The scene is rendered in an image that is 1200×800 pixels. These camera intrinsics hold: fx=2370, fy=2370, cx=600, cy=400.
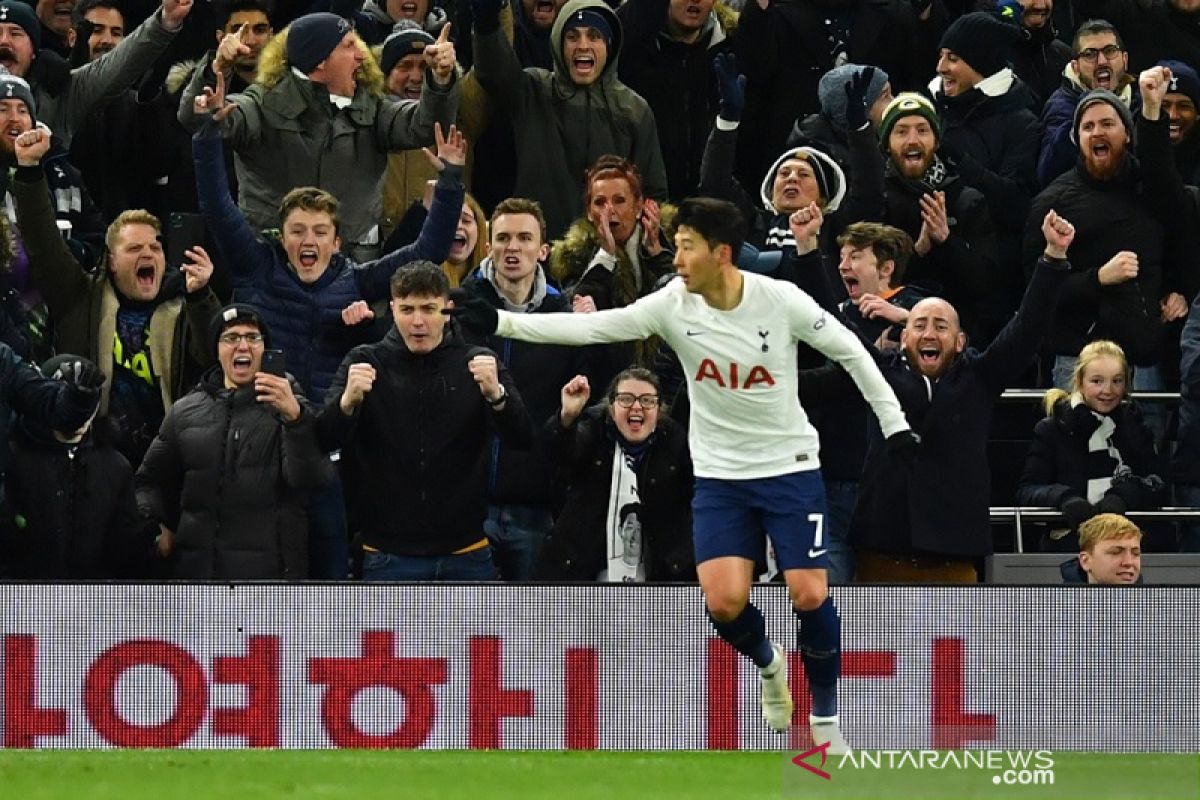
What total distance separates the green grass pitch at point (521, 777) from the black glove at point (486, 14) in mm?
4280

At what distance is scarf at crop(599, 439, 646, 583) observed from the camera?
11.1 meters

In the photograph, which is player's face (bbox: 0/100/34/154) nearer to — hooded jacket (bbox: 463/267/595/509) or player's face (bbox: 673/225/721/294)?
hooded jacket (bbox: 463/267/595/509)

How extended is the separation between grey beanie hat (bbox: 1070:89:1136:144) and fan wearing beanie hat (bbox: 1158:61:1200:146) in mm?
587

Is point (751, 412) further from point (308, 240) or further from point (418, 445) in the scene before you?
point (308, 240)

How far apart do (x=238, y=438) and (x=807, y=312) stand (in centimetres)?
289

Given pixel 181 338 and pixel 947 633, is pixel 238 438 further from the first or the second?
pixel 947 633

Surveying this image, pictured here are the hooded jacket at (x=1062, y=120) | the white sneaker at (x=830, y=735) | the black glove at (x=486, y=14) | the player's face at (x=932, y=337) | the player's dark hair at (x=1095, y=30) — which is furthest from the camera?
the player's dark hair at (x=1095, y=30)

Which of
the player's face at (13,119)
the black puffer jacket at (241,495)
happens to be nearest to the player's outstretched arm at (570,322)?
the black puffer jacket at (241,495)

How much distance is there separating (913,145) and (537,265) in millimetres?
2445

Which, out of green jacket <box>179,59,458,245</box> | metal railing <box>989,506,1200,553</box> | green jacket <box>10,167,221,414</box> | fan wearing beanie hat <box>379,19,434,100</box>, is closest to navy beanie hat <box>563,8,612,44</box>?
fan wearing beanie hat <box>379,19,434,100</box>

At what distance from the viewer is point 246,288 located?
11.7 metres

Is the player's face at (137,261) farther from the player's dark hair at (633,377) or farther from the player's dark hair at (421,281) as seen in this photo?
the player's dark hair at (633,377)

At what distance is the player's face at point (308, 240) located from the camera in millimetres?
11641

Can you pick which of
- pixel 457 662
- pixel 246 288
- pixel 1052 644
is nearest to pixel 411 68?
pixel 246 288
